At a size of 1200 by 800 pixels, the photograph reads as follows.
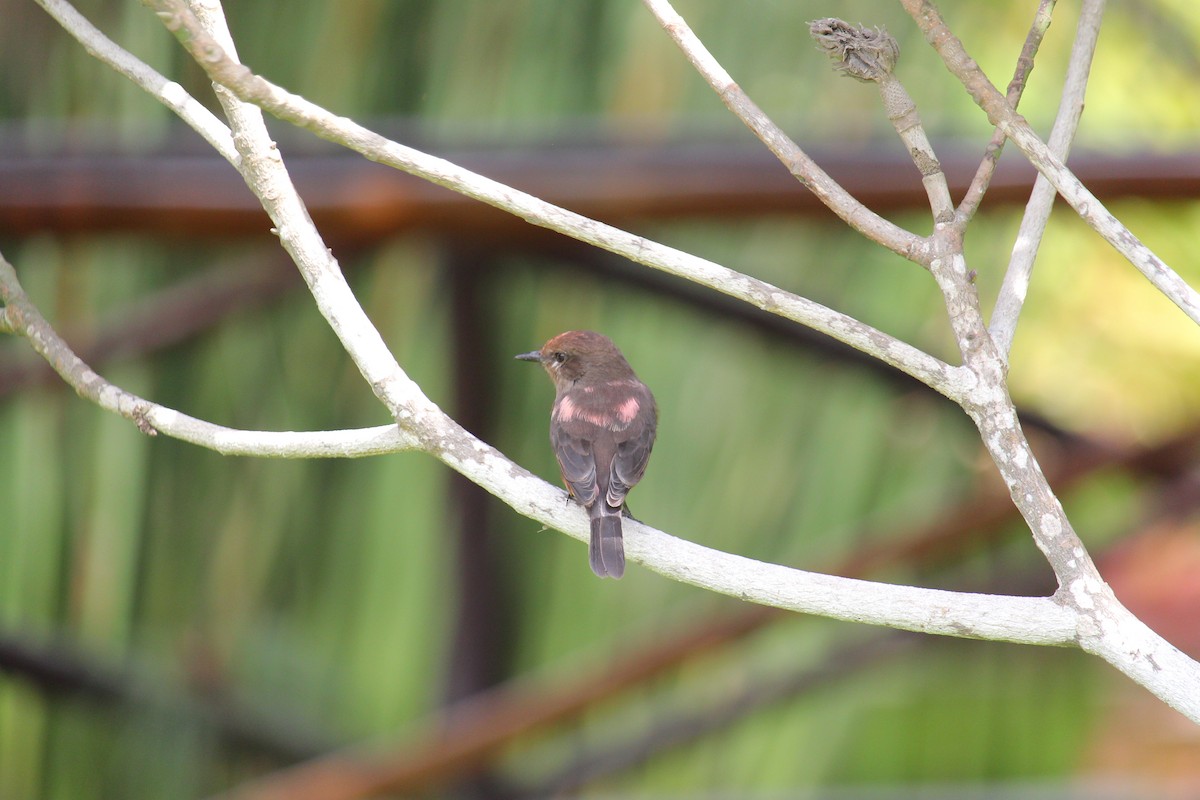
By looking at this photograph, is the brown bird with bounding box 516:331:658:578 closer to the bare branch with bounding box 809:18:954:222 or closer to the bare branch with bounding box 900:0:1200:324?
the bare branch with bounding box 809:18:954:222

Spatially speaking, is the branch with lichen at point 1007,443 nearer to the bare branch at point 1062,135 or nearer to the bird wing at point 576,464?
the bare branch at point 1062,135

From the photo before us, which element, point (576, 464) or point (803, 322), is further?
point (576, 464)

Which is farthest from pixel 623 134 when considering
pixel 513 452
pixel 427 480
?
pixel 427 480

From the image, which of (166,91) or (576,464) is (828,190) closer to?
(166,91)

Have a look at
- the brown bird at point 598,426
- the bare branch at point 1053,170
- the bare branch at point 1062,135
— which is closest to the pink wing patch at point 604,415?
the brown bird at point 598,426

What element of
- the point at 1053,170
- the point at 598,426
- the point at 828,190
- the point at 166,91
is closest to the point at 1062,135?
the point at 1053,170

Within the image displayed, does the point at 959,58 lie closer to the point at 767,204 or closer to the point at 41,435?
the point at 767,204

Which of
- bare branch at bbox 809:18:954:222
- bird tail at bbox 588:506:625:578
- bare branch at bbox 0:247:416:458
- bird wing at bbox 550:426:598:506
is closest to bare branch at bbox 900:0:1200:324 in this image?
bare branch at bbox 809:18:954:222
